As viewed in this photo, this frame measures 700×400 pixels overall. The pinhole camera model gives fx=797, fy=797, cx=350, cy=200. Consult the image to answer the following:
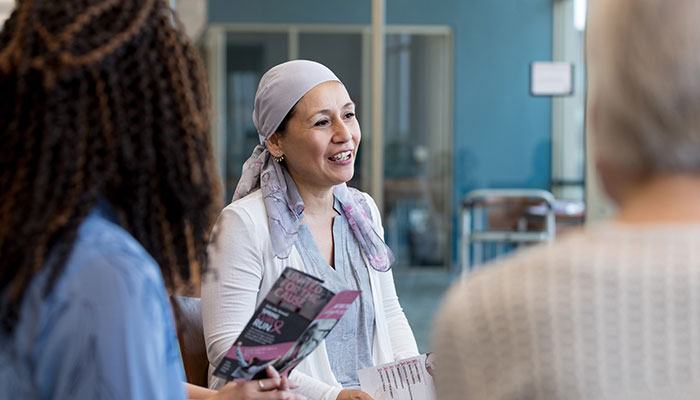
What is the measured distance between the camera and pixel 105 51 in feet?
2.96

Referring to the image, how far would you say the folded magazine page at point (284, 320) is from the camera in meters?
1.52

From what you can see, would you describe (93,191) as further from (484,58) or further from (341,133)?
(484,58)

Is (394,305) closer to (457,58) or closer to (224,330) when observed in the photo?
(224,330)

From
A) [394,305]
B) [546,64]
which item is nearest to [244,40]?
[546,64]

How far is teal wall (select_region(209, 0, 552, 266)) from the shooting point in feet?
16.8

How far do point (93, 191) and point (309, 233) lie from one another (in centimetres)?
143

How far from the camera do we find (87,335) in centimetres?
83

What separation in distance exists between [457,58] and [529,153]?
2.60 ft

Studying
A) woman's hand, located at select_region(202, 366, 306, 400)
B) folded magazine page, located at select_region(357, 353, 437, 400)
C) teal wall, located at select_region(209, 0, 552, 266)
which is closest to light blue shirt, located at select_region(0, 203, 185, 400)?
woman's hand, located at select_region(202, 366, 306, 400)

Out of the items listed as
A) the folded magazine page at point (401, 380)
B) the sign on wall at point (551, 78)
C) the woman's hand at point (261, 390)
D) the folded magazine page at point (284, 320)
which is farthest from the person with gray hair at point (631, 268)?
the sign on wall at point (551, 78)

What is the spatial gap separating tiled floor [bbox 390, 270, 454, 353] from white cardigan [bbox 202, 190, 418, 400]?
10.0ft

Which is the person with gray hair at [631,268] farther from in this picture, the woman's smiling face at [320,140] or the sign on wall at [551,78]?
the sign on wall at [551,78]

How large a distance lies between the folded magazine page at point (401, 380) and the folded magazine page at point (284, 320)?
42 cm

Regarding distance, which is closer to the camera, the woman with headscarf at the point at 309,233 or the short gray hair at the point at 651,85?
the short gray hair at the point at 651,85
